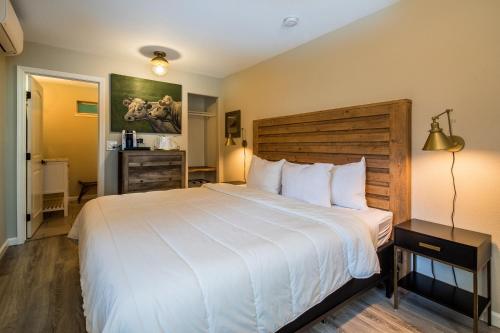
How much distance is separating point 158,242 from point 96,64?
3.23m

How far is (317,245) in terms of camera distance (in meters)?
1.50

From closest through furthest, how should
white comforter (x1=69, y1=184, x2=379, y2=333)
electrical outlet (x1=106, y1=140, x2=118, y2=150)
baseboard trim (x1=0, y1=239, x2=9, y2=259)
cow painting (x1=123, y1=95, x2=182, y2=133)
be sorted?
white comforter (x1=69, y1=184, x2=379, y2=333) → baseboard trim (x1=0, y1=239, x2=9, y2=259) → electrical outlet (x1=106, y1=140, x2=118, y2=150) → cow painting (x1=123, y1=95, x2=182, y2=133)

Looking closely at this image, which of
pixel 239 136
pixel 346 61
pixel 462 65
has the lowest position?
pixel 239 136

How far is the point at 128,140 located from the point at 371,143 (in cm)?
319

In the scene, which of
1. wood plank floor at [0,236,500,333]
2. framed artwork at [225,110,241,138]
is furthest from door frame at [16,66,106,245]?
framed artwork at [225,110,241,138]

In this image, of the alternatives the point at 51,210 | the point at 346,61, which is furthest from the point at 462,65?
the point at 51,210

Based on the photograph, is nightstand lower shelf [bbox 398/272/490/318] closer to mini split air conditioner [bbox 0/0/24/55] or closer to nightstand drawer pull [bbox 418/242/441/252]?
nightstand drawer pull [bbox 418/242/441/252]

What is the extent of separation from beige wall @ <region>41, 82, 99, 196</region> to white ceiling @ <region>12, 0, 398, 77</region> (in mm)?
2517

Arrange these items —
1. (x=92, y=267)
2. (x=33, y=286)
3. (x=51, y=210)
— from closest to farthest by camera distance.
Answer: (x=92, y=267), (x=33, y=286), (x=51, y=210)

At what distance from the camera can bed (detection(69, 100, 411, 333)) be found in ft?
3.31

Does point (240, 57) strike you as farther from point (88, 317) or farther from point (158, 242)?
point (88, 317)

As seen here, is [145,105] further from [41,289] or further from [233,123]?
[41,289]

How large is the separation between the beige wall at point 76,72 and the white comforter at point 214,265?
6.05 feet

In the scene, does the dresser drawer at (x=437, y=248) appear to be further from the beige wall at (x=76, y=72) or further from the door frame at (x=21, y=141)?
the door frame at (x=21, y=141)
